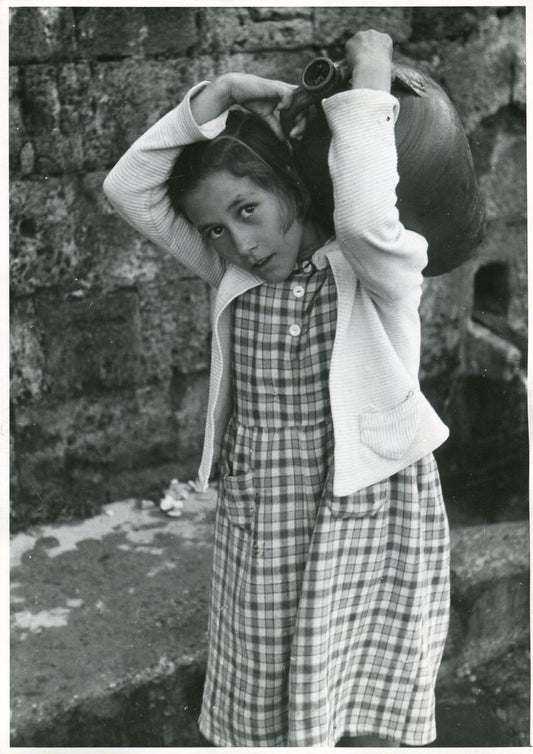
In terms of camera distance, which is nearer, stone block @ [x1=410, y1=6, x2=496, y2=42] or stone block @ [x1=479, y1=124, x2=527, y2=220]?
stone block @ [x1=410, y1=6, x2=496, y2=42]

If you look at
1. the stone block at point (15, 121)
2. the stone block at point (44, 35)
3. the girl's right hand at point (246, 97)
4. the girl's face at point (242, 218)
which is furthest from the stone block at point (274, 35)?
the girl's face at point (242, 218)

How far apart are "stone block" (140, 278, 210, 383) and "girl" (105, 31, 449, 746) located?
0.93 m

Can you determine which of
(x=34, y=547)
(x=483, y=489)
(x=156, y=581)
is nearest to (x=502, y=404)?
(x=483, y=489)

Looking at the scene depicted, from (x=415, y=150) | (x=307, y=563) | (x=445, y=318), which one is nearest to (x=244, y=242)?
(x=415, y=150)

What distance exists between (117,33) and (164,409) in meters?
1.16

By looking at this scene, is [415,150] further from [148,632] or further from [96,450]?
[96,450]

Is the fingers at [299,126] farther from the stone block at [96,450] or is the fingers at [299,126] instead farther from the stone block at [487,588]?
the stone block at [487,588]

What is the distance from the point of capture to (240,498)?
1.51 meters

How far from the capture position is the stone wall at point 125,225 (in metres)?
2.32

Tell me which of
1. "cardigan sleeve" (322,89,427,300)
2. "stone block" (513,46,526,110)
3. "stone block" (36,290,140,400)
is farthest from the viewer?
"stone block" (513,46,526,110)

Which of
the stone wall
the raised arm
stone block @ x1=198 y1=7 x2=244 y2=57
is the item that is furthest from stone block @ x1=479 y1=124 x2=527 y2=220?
the raised arm

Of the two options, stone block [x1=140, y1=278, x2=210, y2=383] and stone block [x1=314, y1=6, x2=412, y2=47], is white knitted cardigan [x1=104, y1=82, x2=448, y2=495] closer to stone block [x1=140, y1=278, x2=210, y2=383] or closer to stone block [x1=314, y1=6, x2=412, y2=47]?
stone block [x1=140, y1=278, x2=210, y2=383]

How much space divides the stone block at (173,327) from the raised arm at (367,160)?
133 centimetres

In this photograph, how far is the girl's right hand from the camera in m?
1.33
